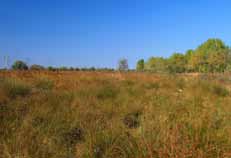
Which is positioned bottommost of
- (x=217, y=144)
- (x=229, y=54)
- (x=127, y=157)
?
(x=127, y=157)

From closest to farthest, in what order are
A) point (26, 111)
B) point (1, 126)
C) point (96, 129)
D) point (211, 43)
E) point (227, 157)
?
1. point (227, 157)
2. point (96, 129)
3. point (1, 126)
4. point (26, 111)
5. point (211, 43)

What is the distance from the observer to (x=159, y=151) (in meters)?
1.70

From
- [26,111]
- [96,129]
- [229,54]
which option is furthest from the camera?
[229,54]

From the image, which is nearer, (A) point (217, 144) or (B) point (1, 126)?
(A) point (217, 144)

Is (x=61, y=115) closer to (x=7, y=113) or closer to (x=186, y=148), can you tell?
(x=7, y=113)

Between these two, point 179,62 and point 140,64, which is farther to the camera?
point 140,64

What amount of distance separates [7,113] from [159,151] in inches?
111

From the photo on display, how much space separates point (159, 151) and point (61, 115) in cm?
202

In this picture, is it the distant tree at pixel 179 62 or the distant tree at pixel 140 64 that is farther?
the distant tree at pixel 140 64

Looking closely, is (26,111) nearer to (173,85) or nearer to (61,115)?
(61,115)

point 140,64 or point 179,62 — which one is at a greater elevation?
point 140,64

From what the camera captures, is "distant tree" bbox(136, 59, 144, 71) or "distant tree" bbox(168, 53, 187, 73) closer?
"distant tree" bbox(168, 53, 187, 73)

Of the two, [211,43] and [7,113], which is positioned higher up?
[211,43]

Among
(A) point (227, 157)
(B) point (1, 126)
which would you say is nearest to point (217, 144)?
(A) point (227, 157)
